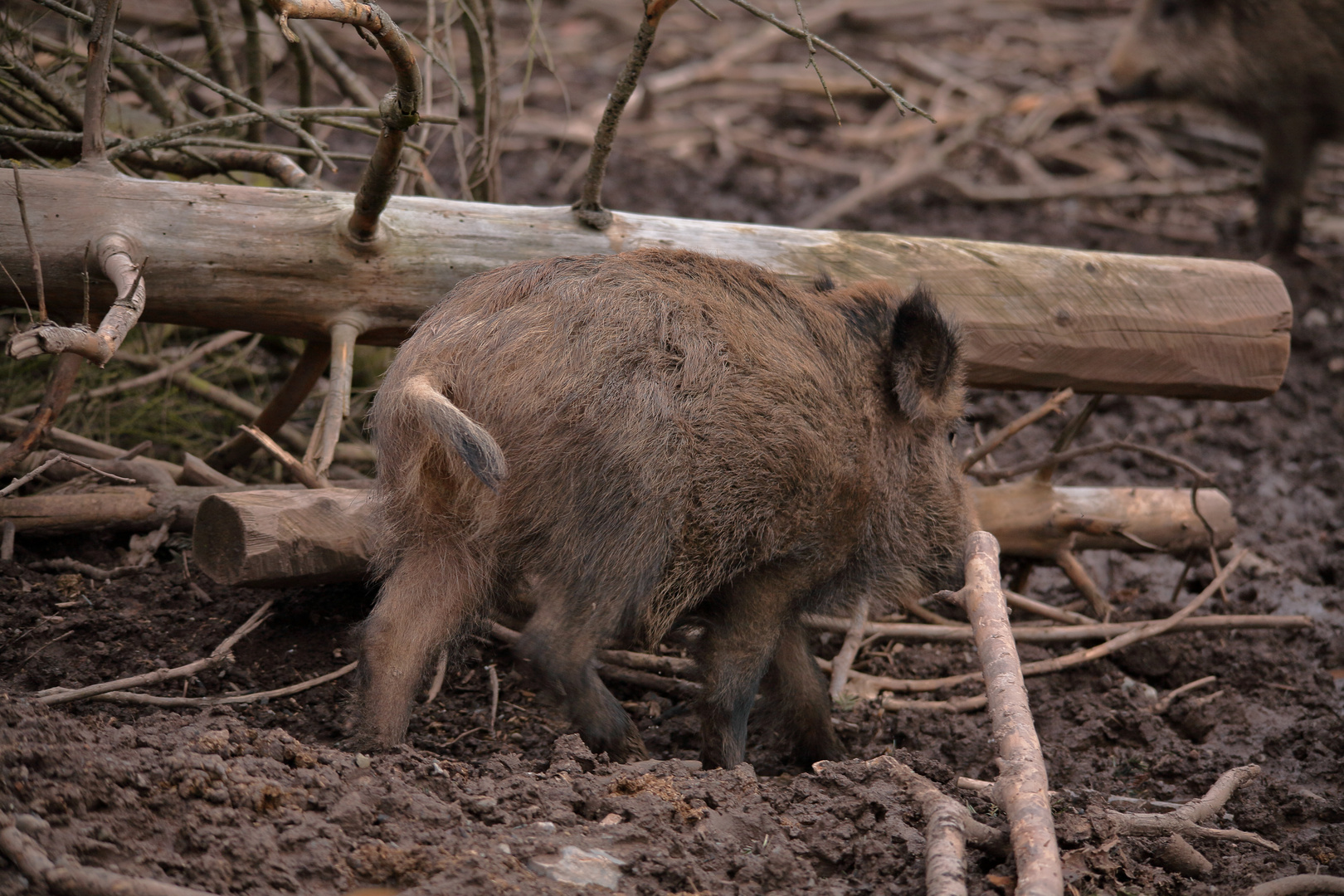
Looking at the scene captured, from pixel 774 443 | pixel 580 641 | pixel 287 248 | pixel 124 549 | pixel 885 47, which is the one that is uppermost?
pixel 885 47

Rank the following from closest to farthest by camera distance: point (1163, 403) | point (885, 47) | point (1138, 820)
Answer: point (1138, 820), point (1163, 403), point (885, 47)

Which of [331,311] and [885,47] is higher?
[885,47]

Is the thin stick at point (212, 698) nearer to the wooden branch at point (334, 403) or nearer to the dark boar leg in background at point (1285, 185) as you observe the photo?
the wooden branch at point (334, 403)

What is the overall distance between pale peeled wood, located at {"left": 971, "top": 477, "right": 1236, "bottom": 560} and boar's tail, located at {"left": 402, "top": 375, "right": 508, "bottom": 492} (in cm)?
235

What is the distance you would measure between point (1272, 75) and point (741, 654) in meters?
6.63

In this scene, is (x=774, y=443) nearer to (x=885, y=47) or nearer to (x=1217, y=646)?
(x=1217, y=646)

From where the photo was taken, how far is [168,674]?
2.97m

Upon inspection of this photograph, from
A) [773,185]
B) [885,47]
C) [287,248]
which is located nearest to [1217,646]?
[287,248]

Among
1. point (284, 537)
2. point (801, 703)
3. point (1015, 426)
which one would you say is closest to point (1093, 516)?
point (1015, 426)

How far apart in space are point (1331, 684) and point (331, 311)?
372cm

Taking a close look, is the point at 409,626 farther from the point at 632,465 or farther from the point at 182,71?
the point at 182,71

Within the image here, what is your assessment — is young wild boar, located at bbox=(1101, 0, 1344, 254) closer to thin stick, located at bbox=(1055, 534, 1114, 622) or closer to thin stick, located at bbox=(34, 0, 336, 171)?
thin stick, located at bbox=(1055, 534, 1114, 622)

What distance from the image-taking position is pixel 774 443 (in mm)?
2988

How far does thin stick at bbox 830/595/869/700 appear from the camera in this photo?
3.69 meters
